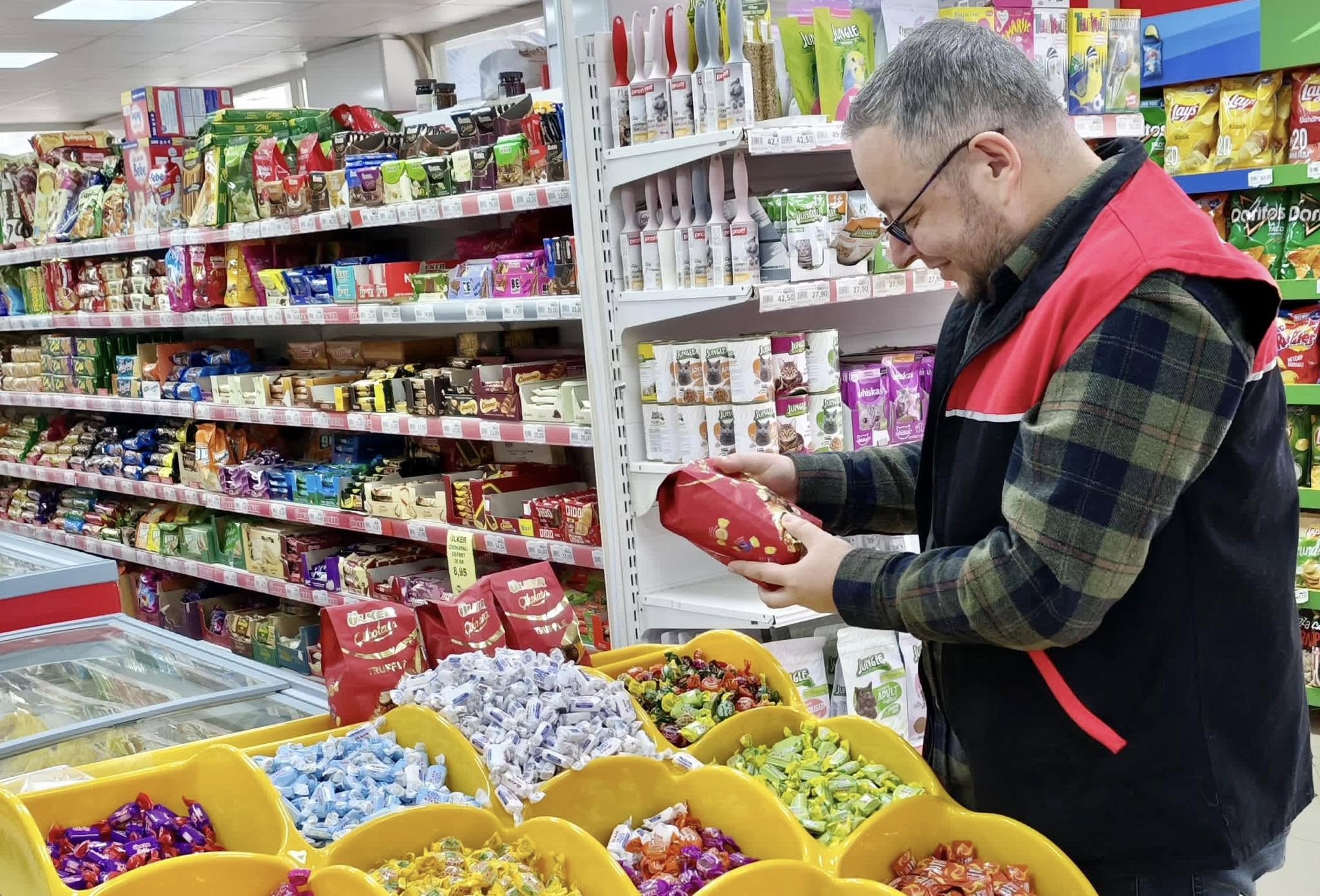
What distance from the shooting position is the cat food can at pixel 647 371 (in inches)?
124

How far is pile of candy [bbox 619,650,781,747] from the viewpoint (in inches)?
79.9

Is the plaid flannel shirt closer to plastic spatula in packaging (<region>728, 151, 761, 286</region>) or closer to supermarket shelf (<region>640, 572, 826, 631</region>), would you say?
plastic spatula in packaging (<region>728, 151, 761, 286</region>)

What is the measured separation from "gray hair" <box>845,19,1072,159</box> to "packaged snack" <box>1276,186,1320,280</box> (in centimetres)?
336

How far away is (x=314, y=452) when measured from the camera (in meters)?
5.19

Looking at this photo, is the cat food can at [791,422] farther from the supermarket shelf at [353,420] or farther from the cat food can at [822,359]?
the supermarket shelf at [353,420]

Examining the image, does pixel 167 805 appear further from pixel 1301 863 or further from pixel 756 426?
pixel 1301 863

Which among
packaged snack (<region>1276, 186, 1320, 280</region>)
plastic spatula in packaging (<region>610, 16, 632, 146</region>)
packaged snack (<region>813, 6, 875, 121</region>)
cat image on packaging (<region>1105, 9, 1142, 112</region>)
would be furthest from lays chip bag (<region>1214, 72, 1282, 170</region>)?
plastic spatula in packaging (<region>610, 16, 632, 146</region>)

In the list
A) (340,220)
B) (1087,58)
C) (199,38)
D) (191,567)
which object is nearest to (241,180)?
(340,220)

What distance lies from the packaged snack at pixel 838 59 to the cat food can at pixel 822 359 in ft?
1.72

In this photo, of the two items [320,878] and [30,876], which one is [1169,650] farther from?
[30,876]

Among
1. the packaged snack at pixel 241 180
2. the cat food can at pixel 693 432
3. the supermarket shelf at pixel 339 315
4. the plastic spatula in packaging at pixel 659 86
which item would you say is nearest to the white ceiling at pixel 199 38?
the supermarket shelf at pixel 339 315

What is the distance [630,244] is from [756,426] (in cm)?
59

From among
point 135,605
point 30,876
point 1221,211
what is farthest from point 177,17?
point 30,876

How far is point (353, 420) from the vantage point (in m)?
4.38
